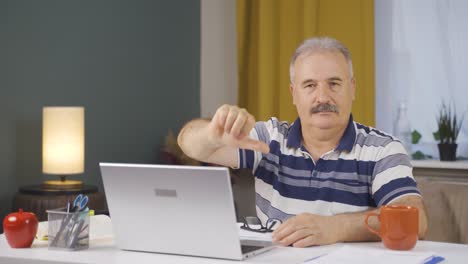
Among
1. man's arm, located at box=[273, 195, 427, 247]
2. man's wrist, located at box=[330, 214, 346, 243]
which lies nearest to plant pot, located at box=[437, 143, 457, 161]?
man's arm, located at box=[273, 195, 427, 247]

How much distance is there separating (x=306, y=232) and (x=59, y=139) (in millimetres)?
1905

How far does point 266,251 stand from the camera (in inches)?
63.3

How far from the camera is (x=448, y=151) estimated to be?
12.8ft

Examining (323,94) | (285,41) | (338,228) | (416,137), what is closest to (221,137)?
(338,228)

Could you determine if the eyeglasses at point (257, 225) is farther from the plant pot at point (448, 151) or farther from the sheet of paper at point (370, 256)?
the plant pot at point (448, 151)

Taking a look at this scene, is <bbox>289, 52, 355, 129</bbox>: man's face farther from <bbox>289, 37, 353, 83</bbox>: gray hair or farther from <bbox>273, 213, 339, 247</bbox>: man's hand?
<bbox>273, 213, 339, 247</bbox>: man's hand

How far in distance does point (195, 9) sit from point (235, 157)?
276 centimetres

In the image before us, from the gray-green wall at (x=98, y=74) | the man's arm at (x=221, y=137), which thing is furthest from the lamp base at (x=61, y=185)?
the man's arm at (x=221, y=137)

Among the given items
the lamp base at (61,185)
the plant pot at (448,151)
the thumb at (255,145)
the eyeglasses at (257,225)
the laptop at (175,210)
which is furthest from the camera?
the plant pot at (448,151)

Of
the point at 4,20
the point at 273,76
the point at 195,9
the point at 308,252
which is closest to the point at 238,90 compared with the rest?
the point at 273,76

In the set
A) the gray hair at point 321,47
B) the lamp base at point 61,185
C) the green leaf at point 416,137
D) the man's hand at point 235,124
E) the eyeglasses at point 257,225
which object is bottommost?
the lamp base at point 61,185

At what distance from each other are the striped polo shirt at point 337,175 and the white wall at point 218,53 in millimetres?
2607

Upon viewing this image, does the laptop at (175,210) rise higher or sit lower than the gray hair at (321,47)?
lower

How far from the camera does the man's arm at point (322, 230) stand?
5.50 ft
